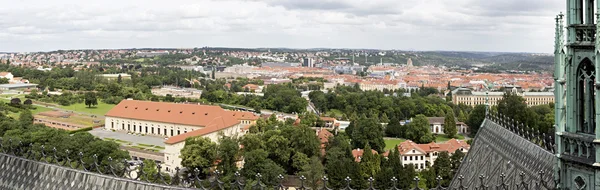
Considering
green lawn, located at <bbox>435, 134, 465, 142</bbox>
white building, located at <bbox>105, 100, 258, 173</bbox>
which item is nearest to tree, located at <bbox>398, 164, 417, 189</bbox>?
white building, located at <bbox>105, 100, 258, 173</bbox>

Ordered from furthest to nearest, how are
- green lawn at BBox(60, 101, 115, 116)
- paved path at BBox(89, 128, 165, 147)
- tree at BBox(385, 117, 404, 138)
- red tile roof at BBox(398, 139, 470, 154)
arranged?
1. green lawn at BBox(60, 101, 115, 116)
2. tree at BBox(385, 117, 404, 138)
3. paved path at BBox(89, 128, 165, 147)
4. red tile roof at BBox(398, 139, 470, 154)

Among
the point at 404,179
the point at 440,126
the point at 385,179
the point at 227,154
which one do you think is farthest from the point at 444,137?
the point at 385,179

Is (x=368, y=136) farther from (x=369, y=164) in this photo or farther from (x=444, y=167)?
(x=444, y=167)

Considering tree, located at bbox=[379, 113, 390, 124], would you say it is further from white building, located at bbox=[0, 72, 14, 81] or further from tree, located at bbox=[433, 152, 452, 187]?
white building, located at bbox=[0, 72, 14, 81]

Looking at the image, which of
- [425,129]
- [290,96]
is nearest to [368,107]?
[290,96]

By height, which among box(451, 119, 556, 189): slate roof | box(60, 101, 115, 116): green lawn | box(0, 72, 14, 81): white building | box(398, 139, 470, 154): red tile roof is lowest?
box(398, 139, 470, 154): red tile roof

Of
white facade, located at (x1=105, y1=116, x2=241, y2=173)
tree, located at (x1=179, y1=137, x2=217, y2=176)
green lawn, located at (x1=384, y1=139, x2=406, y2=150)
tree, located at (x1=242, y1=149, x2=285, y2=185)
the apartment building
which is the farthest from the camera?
the apartment building

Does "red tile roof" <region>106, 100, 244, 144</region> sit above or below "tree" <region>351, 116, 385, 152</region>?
above
